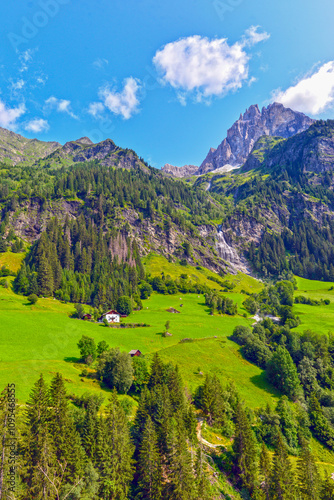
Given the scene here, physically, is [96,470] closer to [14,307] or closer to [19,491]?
[19,491]

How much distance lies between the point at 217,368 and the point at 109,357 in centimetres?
3857

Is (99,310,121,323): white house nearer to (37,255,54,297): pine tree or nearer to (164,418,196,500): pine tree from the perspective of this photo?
(37,255,54,297): pine tree

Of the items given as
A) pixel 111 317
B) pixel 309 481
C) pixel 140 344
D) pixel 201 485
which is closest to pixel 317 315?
pixel 140 344

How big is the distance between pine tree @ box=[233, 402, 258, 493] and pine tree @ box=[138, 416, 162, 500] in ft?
53.6

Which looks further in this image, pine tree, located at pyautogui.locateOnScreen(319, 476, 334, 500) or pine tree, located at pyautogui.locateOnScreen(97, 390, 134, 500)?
pine tree, located at pyautogui.locateOnScreen(319, 476, 334, 500)

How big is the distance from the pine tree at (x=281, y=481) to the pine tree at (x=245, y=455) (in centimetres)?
375

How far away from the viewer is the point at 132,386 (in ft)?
204

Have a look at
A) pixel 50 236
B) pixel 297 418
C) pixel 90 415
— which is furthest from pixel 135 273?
pixel 90 415

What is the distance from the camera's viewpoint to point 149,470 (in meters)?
36.3

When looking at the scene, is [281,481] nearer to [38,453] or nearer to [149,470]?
[149,470]

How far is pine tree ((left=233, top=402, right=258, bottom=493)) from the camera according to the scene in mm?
43156

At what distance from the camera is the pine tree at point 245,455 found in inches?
1699

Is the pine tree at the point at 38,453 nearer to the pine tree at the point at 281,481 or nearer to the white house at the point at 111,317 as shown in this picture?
the pine tree at the point at 281,481

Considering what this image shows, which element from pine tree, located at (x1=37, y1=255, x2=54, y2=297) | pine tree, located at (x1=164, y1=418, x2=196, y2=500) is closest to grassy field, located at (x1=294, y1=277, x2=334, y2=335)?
pine tree, located at (x1=164, y1=418, x2=196, y2=500)
